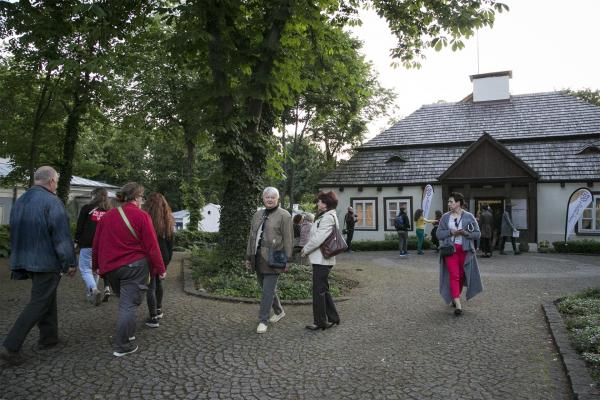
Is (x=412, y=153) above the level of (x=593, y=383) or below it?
above

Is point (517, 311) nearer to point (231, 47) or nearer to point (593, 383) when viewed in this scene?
point (593, 383)

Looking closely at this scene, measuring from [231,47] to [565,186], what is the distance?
17871 millimetres

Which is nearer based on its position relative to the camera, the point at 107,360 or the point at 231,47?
the point at 107,360

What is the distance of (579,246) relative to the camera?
18750 millimetres

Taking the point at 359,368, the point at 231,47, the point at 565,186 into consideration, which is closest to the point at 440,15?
the point at 231,47

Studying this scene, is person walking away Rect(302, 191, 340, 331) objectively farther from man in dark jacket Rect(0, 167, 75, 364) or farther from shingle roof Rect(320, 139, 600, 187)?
shingle roof Rect(320, 139, 600, 187)

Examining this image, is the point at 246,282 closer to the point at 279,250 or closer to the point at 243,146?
the point at 243,146

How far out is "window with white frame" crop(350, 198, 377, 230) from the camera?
79.8ft

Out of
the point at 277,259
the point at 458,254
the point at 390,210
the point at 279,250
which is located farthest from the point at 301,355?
the point at 390,210

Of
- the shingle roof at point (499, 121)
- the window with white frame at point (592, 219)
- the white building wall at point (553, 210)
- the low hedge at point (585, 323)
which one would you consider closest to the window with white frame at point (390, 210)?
the shingle roof at point (499, 121)

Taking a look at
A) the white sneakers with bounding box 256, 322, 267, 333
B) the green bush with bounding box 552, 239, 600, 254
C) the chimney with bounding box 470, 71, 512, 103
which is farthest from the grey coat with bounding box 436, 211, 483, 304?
the chimney with bounding box 470, 71, 512, 103

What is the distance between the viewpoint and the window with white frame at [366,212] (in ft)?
79.8

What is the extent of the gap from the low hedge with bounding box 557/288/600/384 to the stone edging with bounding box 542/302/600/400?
69 millimetres

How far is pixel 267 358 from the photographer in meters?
5.18
